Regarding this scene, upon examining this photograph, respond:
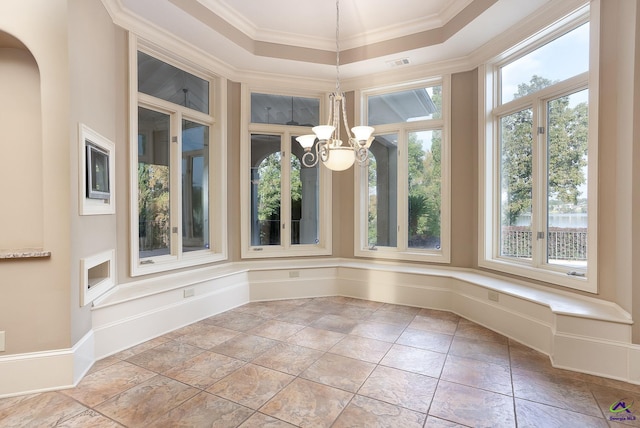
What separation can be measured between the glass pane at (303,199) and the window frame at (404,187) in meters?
0.63

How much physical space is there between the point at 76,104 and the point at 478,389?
11.8 ft

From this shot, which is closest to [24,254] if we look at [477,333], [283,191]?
[283,191]

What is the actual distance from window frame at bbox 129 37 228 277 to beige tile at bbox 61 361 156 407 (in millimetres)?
1019

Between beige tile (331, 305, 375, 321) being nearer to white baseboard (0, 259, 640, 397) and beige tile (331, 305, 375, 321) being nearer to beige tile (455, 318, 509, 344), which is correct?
white baseboard (0, 259, 640, 397)

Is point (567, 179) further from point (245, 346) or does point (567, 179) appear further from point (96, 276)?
point (96, 276)

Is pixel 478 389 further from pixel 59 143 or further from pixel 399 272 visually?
pixel 59 143

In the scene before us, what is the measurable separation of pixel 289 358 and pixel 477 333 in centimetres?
197

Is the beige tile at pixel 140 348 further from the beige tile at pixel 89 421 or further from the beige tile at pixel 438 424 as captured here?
the beige tile at pixel 438 424

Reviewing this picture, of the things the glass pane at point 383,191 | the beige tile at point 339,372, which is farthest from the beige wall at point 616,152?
the glass pane at point 383,191

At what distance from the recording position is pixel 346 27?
3910mm

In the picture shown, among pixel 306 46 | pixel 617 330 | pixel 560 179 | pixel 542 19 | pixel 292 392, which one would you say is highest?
pixel 306 46

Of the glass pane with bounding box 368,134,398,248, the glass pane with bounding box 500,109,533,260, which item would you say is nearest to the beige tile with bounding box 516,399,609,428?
the glass pane with bounding box 500,109,533,260

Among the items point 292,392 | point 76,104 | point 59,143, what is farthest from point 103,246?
point 292,392

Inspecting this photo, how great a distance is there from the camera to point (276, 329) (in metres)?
3.41
